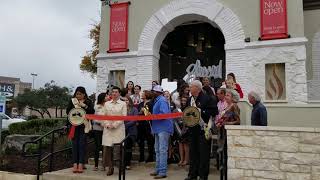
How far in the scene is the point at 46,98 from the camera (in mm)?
48250

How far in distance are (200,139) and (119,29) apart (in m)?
6.75

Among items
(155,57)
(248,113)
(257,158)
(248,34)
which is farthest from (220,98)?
(155,57)

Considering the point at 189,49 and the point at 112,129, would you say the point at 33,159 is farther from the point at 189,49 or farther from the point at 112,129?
the point at 189,49

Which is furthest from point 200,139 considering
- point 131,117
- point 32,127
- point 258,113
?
point 32,127

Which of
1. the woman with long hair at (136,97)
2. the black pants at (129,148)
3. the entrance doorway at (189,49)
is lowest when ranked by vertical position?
the black pants at (129,148)

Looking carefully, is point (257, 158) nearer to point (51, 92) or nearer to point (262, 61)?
point (262, 61)

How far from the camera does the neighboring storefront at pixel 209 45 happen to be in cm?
1002

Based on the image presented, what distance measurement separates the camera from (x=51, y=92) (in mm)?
48625

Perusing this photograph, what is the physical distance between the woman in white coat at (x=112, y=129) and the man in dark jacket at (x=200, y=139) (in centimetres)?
163

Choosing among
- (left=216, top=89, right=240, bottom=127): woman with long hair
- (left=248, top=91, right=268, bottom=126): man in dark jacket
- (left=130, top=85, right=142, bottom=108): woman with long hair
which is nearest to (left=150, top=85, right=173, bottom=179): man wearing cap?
Result: (left=216, top=89, right=240, bottom=127): woman with long hair

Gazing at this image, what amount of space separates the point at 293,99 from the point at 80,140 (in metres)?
5.71

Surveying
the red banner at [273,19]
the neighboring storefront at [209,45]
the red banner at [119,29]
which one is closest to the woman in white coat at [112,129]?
the neighboring storefront at [209,45]

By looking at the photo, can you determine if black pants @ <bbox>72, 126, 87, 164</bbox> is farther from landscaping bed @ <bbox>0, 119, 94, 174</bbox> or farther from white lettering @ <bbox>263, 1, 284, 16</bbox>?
white lettering @ <bbox>263, 1, 284, 16</bbox>

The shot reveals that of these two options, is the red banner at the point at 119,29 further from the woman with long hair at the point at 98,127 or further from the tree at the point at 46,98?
the tree at the point at 46,98
